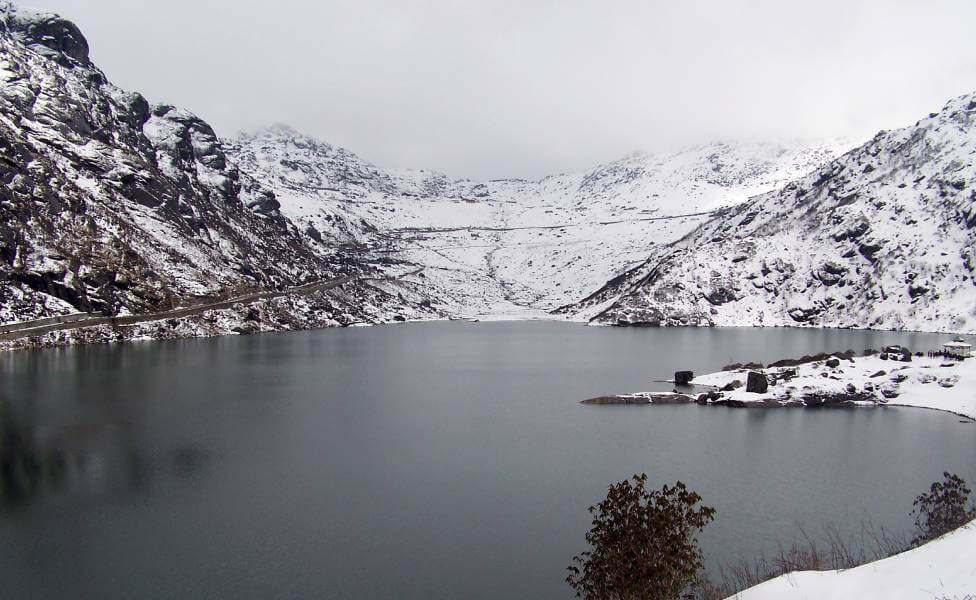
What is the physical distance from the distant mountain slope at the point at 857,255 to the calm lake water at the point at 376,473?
8056cm

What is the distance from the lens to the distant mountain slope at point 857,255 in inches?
5261

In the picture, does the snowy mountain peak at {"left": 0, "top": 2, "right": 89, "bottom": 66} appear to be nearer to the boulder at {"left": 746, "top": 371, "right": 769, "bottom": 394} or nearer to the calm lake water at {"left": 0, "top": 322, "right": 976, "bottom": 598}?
the calm lake water at {"left": 0, "top": 322, "right": 976, "bottom": 598}

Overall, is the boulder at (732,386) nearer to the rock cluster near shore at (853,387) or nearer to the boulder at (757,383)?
the rock cluster near shore at (853,387)

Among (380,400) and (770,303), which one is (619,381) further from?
(770,303)

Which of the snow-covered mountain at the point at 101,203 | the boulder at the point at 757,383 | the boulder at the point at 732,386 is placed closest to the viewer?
the boulder at the point at 757,383

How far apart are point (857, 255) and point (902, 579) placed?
5948 inches

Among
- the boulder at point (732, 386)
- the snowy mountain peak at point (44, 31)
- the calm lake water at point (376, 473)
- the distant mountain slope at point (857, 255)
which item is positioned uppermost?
the snowy mountain peak at point (44, 31)

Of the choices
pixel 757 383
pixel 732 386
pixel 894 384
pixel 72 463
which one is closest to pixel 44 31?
pixel 72 463

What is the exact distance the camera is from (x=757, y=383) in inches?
2643

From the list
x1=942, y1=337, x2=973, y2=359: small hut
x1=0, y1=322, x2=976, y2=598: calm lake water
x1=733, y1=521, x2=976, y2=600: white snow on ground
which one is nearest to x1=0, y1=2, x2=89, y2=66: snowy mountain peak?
x1=0, y1=322, x2=976, y2=598: calm lake water

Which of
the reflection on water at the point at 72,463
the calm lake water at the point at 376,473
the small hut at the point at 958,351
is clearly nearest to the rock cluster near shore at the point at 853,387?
the small hut at the point at 958,351

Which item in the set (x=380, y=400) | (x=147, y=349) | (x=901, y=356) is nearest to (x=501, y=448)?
(x=380, y=400)

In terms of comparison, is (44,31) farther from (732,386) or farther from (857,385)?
(857,385)

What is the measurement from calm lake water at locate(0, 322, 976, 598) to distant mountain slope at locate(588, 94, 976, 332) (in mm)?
80558
